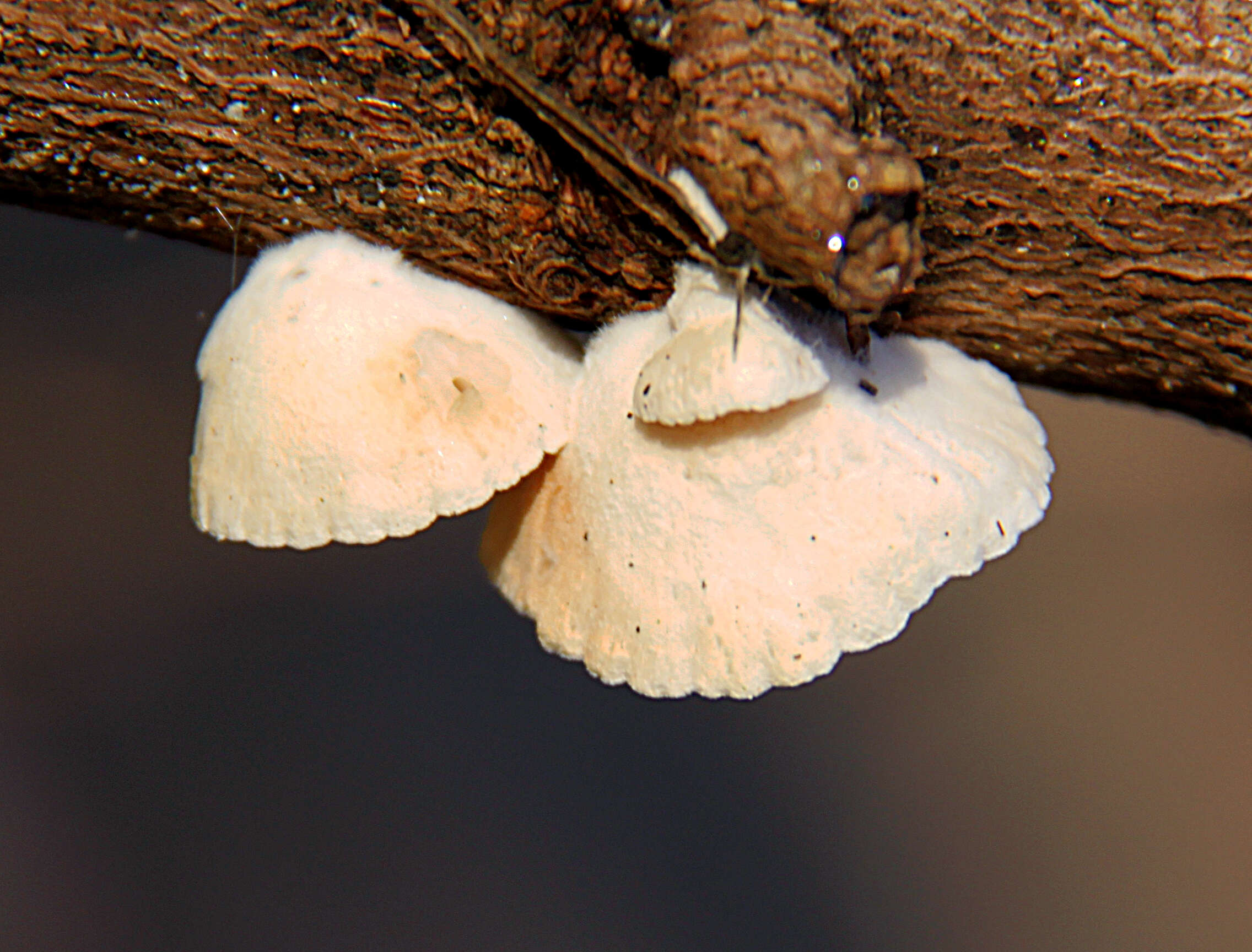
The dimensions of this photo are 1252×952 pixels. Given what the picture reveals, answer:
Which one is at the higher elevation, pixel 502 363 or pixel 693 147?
pixel 693 147

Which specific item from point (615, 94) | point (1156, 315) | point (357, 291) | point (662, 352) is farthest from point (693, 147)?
point (1156, 315)

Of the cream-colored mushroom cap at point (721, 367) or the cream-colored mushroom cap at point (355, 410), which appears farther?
the cream-colored mushroom cap at point (355, 410)

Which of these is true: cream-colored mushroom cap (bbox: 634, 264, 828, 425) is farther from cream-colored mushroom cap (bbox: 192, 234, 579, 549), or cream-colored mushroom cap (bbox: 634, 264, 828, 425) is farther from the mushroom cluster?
cream-colored mushroom cap (bbox: 192, 234, 579, 549)

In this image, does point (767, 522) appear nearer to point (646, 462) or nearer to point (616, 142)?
point (646, 462)

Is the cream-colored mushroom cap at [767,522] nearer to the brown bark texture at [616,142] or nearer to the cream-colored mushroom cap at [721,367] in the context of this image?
the cream-colored mushroom cap at [721,367]

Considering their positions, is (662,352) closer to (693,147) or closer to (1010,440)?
(693,147)

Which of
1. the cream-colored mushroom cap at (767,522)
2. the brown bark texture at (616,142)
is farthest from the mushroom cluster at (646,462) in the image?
the brown bark texture at (616,142)
